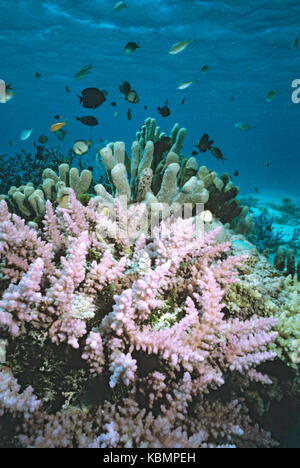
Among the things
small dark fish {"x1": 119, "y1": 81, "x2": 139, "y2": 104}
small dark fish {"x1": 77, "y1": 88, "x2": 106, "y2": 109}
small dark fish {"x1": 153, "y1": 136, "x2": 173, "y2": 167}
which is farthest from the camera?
small dark fish {"x1": 119, "y1": 81, "x2": 139, "y2": 104}

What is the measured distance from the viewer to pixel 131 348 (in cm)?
161


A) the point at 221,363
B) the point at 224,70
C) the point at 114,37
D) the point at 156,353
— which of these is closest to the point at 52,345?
the point at 156,353

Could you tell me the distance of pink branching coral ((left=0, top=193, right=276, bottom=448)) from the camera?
1.53 metres

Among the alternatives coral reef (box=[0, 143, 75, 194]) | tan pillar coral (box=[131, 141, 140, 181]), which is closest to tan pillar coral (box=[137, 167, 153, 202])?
tan pillar coral (box=[131, 141, 140, 181])

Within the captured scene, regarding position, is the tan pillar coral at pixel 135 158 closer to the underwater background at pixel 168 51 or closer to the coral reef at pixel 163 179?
the coral reef at pixel 163 179

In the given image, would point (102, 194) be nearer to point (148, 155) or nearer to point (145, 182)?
point (145, 182)

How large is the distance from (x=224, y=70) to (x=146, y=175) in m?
27.4

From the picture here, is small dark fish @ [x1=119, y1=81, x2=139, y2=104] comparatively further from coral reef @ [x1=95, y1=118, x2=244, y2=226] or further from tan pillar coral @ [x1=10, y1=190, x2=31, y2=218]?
tan pillar coral @ [x1=10, y1=190, x2=31, y2=218]

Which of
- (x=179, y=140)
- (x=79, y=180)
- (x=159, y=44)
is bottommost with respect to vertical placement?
(x=79, y=180)

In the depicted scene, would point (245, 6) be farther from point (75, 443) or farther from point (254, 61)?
point (75, 443)

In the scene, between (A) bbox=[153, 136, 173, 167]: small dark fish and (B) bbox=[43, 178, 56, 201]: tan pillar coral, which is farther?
(A) bbox=[153, 136, 173, 167]: small dark fish

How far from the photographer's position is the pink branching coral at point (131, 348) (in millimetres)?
1532

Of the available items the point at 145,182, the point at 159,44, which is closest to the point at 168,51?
the point at 159,44

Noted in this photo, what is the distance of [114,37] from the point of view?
2059 cm
